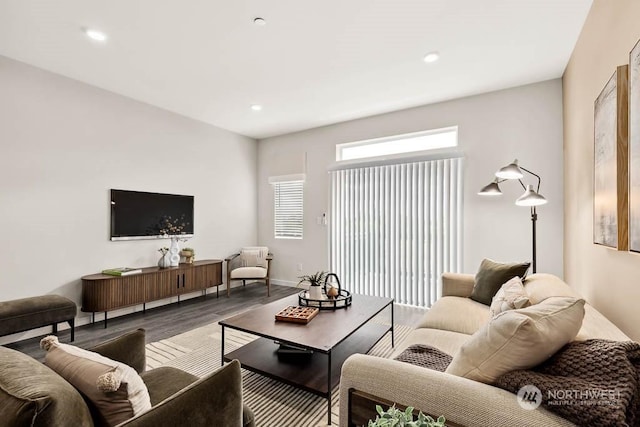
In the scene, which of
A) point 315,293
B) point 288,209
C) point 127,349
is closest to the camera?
point 127,349

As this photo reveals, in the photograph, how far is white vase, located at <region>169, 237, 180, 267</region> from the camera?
166 inches

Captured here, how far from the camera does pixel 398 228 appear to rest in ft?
14.2

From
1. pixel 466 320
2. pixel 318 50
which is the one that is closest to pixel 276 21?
pixel 318 50

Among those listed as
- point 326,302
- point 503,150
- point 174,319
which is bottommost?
point 174,319

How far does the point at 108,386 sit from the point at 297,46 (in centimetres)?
285

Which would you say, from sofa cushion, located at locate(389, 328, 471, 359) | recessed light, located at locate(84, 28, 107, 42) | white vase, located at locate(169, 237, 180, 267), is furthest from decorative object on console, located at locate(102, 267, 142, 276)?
sofa cushion, located at locate(389, 328, 471, 359)

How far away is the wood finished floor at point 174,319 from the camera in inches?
121

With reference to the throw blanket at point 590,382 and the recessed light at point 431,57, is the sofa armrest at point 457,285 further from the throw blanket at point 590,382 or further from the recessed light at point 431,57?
the recessed light at point 431,57

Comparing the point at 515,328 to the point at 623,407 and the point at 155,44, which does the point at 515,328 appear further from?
the point at 155,44

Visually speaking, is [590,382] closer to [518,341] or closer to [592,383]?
[592,383]

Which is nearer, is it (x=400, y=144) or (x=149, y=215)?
(x=149, y=215)

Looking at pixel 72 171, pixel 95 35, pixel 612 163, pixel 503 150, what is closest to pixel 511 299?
pixel 612 163

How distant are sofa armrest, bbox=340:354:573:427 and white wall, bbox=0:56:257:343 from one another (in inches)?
145

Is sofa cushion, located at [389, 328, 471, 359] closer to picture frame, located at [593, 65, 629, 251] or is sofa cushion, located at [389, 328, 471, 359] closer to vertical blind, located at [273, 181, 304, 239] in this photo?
picture frame, located at [593, 65, 629, 251]
